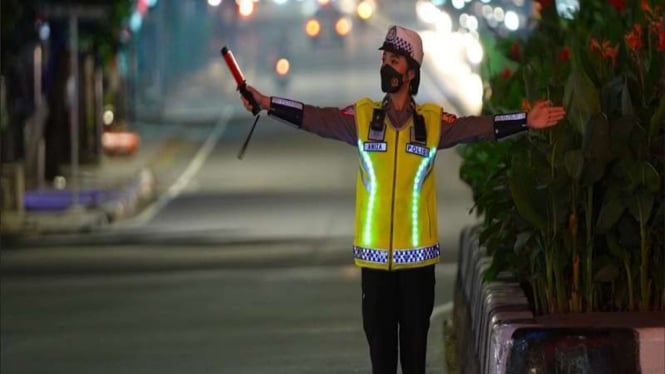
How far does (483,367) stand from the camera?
28.0 feet

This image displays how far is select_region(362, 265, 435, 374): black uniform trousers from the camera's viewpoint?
8.12 m

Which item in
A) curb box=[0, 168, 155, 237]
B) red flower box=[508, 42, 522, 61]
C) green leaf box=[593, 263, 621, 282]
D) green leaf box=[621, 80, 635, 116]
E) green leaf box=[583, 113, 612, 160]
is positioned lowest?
curb box=[0, 168, 155, 237]

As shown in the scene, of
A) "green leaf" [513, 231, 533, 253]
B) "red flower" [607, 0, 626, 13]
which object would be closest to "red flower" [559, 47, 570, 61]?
"red flower" [607, 0, 626, 13]

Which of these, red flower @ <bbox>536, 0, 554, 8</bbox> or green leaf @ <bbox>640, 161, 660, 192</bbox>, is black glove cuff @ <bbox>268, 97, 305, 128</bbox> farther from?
red flower @ <bbox>536, 0, 554, 8</bbox>

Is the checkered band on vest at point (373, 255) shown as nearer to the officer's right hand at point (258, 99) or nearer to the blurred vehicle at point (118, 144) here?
Result: the officer's right hand at point (258, 99)

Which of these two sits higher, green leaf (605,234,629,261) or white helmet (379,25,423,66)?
white helmet (379,25,423,66)

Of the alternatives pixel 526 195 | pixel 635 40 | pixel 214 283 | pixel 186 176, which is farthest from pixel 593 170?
pixel 186 176

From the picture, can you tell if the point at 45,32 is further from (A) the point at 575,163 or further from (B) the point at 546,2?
(A) the point at 575,163

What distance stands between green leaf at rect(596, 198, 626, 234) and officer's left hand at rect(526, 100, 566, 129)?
0.76 metres

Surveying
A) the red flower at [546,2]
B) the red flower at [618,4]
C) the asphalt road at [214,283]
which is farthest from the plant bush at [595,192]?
the red flower at [546,2]

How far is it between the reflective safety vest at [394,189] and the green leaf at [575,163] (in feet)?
2.40

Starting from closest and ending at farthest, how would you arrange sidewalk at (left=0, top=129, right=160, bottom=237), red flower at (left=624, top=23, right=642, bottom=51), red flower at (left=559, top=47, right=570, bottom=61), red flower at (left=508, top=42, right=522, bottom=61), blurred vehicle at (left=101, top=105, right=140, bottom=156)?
red flower at (left=624, top=23, right=642, bottom=51), red flower at (left=559, top=47, right=570, bottom=61), red flower at (left=508, top=42, right=522, bottom=61), sidewalk at (left=0, top=129, right=160, bottom=237), blurred vehicle at (left=101, top=105, right=140, bottom=156)

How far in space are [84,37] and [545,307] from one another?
85.8ft

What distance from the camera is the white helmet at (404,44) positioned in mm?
8062
